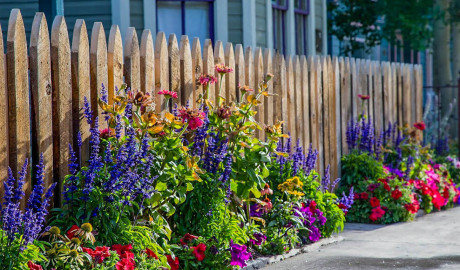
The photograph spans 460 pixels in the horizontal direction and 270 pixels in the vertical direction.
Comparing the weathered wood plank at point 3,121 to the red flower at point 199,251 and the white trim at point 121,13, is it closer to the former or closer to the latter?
the red flower at point 199,251

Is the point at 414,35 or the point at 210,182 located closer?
the point at 210,182

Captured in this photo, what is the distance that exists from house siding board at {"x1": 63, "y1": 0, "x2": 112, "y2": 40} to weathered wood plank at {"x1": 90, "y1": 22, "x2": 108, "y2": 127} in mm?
5425

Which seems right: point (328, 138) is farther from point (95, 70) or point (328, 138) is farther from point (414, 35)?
point (414, 35)

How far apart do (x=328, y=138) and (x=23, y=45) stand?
538cm

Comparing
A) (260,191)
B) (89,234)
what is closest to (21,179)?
(89,234)

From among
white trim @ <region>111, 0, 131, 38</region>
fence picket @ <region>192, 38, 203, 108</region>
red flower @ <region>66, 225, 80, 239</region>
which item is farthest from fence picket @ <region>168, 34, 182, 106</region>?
white trim @ <region>111, 0, 131, 38</region>

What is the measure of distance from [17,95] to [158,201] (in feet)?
4.12

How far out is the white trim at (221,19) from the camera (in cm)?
1164

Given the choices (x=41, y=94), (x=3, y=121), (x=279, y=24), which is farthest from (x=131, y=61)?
(x=279, y=24)

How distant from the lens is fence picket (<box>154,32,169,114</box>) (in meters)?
6.67

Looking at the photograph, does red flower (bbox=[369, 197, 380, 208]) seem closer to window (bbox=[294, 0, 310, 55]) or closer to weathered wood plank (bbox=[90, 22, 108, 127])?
weathered wood plank (bbox=[90, 22, 108, 127])

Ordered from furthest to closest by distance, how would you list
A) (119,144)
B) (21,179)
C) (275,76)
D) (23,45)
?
(275,76), (119,144), (23,45), (21,179)

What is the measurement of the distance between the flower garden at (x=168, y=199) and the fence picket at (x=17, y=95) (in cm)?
10

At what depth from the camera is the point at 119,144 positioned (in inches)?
229
